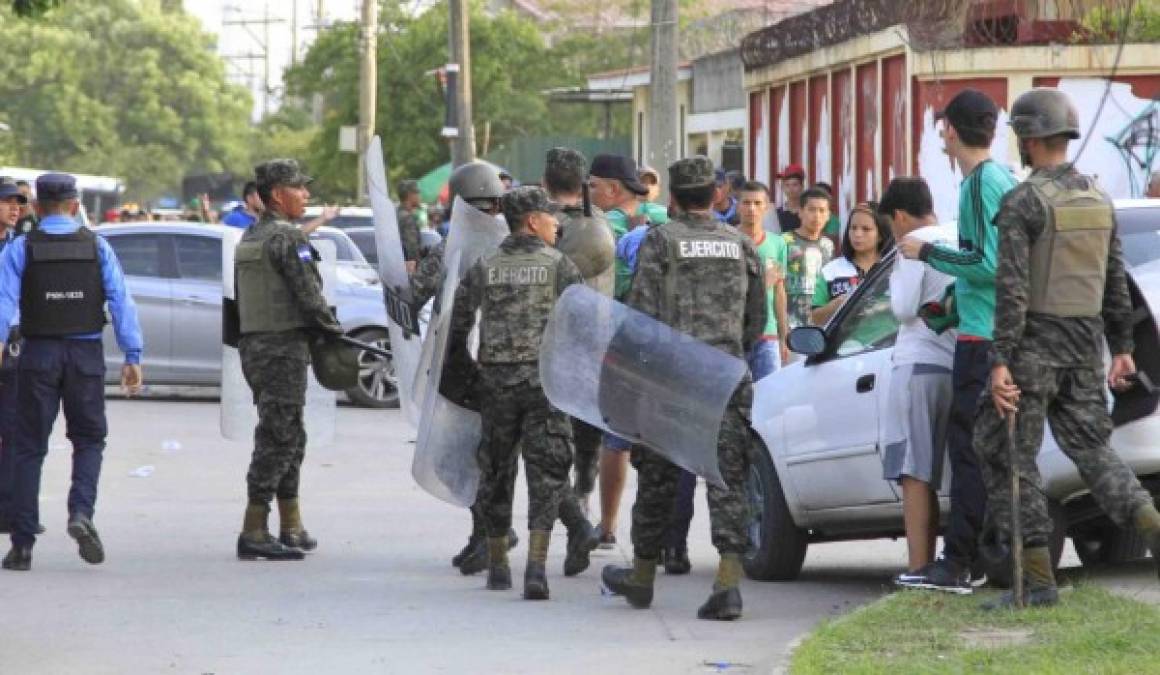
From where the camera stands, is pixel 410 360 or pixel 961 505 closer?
pixel 961 505

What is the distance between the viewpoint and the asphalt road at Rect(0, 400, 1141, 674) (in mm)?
8703

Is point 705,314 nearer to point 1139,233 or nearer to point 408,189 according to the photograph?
point 1139,233

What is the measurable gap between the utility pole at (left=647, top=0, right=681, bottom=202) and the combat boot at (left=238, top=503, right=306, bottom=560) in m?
11.5

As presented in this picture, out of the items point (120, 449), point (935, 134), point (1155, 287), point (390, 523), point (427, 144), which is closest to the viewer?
point (1155, 287)

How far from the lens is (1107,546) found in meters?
10.5

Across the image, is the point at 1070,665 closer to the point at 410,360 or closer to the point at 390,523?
the point at 410,360

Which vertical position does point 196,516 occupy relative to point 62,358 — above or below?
below

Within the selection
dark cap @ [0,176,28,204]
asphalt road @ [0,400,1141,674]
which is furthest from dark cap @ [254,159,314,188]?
asphalt road @ [0,400,1141,674]

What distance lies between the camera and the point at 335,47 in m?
57.0

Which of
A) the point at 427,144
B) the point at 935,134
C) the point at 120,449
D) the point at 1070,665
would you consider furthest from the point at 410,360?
the point at 427,144

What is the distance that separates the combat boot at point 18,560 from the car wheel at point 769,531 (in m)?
3.34

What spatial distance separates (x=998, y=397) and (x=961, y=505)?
Answer: 0.91 metres

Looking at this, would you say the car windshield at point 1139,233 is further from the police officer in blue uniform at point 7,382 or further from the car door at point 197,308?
the car door at point 197,308

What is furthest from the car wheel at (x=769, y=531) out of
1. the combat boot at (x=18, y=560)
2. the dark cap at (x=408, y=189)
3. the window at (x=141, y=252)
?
the dark cap at (x=408, y=189)
